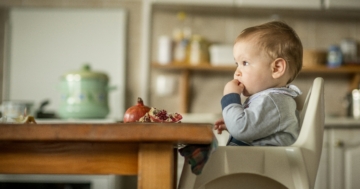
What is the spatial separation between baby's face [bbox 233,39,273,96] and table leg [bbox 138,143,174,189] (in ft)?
1.77

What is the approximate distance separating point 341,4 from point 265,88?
6.30 ft

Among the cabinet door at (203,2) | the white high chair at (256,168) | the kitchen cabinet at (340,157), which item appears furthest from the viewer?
the cabinet door at (203,2)

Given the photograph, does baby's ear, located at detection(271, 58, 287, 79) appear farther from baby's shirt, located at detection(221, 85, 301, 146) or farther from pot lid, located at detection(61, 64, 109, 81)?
pot lid, located at detection(61, 64, 109, 81)

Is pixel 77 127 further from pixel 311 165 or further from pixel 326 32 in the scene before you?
pixel 326 32

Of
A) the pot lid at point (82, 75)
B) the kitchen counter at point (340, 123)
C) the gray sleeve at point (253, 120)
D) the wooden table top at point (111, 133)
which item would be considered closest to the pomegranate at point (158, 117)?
the gray sleeve at point (253, 120)

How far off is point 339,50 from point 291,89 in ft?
6.64

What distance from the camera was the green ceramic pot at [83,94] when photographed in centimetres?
238

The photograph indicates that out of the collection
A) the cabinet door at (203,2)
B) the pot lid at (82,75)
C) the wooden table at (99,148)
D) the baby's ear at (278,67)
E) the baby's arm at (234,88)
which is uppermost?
the cabinet door at (203,2)

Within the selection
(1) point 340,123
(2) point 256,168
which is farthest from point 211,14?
(2) point 256,168

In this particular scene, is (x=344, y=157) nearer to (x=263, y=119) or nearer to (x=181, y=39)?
(x=181, y=39)

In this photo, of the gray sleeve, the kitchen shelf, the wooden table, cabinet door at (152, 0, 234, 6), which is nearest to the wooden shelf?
the kitchen shelf

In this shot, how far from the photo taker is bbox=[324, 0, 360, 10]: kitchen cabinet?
2895mm

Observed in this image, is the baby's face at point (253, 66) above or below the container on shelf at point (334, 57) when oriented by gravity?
below

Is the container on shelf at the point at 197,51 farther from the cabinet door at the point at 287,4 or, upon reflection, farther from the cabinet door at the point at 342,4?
the cabinet door at the point at 342,4
